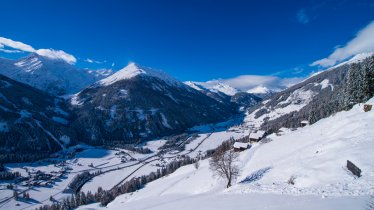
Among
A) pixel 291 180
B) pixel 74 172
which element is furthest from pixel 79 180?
pixel 291 180

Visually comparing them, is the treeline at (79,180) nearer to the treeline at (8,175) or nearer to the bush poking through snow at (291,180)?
the treeline at (8,175)

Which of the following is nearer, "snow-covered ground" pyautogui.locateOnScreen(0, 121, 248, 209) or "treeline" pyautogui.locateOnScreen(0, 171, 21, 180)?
"snow-covered ground" pyautogui.locateOnScreen(0, 121, 248, 209)

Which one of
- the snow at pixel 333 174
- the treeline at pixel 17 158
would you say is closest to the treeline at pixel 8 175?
the treeline at pixel 17 158

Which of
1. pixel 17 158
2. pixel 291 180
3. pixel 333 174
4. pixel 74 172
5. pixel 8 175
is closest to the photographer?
pixel 333 174

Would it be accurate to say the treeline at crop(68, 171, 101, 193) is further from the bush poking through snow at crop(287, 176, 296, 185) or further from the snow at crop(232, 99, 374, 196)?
the bush poking through snow at crop(287, 176, 296, 185)

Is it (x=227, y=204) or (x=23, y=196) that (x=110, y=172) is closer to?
(x=23, y=196)

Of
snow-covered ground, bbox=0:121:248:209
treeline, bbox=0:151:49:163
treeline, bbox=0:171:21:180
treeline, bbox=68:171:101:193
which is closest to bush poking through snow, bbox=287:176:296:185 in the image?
snow-covered ground, bbox=0:121:248:209

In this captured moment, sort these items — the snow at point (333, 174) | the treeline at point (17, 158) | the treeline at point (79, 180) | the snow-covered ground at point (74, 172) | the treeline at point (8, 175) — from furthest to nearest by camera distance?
the treeline at point (17, 158) → the treeline at point (8, 175) → the treeline at point (79, 180) → the snow-covered ground at point (74, 172) → the snow at point (333, 174)

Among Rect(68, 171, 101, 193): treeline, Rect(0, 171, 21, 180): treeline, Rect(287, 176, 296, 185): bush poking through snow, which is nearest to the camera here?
Rect(287, 176, 296, 185): bush poking through snow

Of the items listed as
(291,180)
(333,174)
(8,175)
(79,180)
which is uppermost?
(333,174)

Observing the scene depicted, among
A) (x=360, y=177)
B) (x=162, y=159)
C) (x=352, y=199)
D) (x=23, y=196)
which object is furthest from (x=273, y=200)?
(x=162, y=159)

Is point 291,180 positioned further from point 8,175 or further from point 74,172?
point 8,175
